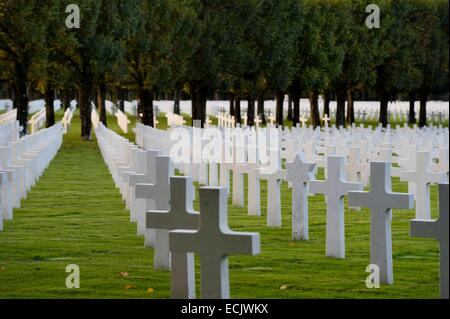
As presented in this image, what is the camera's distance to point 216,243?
9438 millimetres

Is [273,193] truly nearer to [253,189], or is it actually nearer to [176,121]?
[253,189]

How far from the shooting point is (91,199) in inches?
866

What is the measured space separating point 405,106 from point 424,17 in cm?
4324

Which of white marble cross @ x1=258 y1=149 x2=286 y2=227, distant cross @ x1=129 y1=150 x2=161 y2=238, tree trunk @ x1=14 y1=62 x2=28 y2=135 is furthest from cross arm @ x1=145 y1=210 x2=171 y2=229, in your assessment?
tree trunk @ x1=14 y1=62 x2=28 y2=135

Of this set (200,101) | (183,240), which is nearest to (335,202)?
(183,240)

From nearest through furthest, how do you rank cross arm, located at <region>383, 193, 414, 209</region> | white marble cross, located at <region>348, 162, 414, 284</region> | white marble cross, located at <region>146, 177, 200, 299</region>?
1. white marble cross, located at <region>146, 177, 200, 299</region>
2. cross arm, located at <region>383, 193, 414, 209</region>
3. white marble cross, located at <region>348, 162, 414, 284</region>

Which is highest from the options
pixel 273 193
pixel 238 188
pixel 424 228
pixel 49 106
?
pixel 424 228

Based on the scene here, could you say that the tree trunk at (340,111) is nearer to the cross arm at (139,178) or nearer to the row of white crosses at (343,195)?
the row of white crosses at (343,195)

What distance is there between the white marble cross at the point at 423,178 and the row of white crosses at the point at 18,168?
557 centimetres

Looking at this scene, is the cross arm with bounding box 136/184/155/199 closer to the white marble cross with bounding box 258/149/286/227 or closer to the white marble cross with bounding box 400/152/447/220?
the white marble cross with bounding box 258/149/286/227

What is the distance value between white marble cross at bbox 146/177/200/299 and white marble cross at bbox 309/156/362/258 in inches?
137

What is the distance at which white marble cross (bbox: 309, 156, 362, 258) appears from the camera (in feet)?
44.6

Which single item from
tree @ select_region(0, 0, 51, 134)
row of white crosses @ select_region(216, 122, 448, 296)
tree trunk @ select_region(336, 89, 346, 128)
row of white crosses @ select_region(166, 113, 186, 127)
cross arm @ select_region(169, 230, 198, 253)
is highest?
tree @ select_region(0, 0, 51, 134)

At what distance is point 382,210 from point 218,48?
43.2 meters
